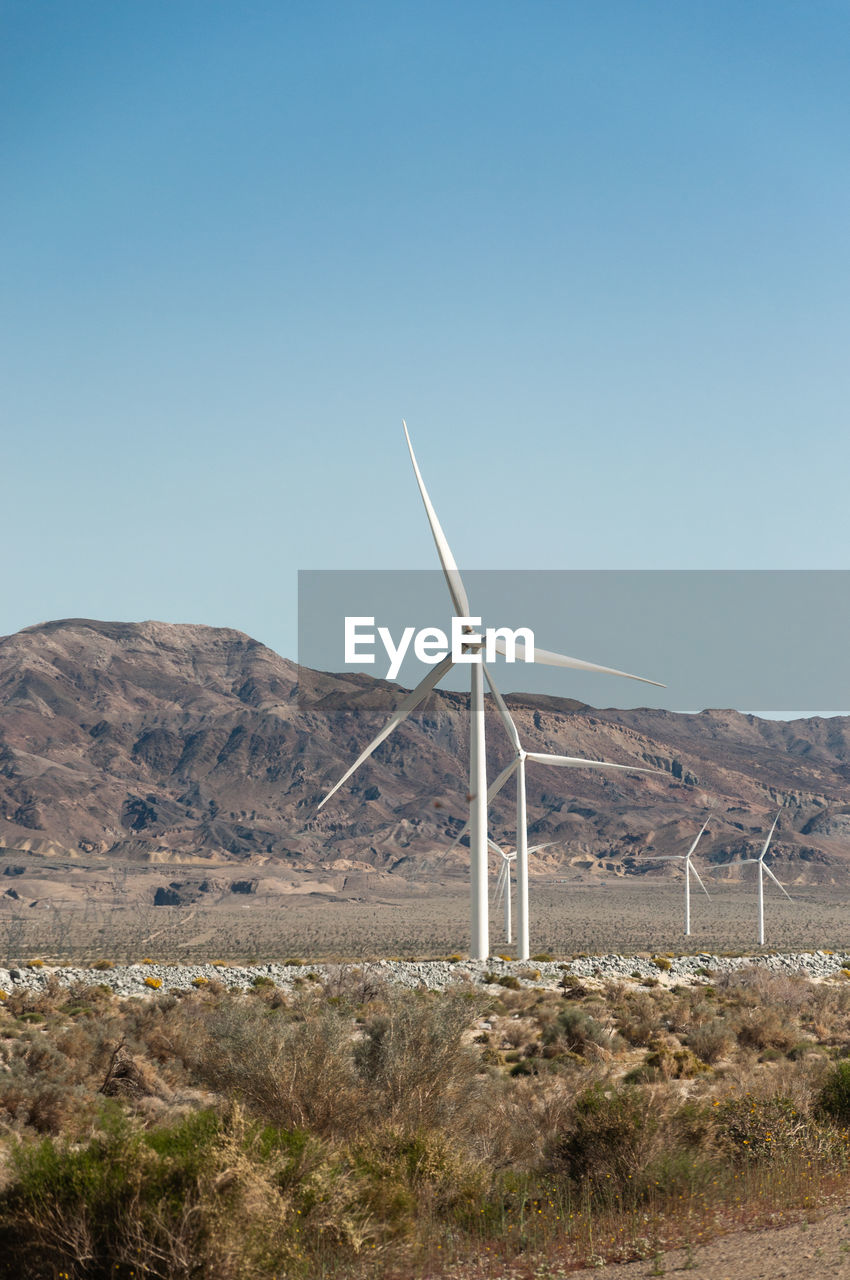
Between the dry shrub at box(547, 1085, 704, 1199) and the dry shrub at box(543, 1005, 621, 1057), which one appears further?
the dry shrub at box(543, 1005, 621, 1057)

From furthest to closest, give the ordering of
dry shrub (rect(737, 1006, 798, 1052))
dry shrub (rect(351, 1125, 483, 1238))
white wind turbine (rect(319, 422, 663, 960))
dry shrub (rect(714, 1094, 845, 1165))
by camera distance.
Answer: white wind turbine (rect(319, 422, 663, 960)), dry shrub (rect(737, 1006, 798, 1052)), dry shrub (rect(714, 1094, 845, 1165)), dry shrub (rect(351, 1125, 483, 1238))

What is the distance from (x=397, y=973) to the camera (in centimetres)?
3906

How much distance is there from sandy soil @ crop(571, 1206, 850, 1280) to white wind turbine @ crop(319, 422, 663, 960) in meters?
27.0

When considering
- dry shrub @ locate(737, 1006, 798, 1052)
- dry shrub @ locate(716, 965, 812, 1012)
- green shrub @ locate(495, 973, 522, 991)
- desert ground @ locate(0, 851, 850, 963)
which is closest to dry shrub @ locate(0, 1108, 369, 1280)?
dry shrub @ locate(737, 1006, 798, 1052)

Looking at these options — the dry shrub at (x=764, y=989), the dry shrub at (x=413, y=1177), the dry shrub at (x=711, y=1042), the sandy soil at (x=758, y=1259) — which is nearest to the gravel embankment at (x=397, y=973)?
the dry shrub at (x=764, y=989)

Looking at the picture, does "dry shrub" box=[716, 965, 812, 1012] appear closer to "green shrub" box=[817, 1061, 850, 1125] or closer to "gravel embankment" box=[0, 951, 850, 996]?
"gravel embankment" box=[0, 951, 850, 996]

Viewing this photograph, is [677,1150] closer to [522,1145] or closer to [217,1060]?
[522,1145]

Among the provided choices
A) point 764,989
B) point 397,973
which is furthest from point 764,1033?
point 397,973

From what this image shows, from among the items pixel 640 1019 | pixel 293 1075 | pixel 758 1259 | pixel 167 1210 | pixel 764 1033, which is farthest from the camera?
pixel 640 1019

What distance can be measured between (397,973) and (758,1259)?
28.6 m

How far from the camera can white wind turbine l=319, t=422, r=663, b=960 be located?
39875 mm

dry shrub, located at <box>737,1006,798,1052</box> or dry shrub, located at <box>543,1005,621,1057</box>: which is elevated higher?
dry shrub, located at <box>543,1005,621,1057</box>

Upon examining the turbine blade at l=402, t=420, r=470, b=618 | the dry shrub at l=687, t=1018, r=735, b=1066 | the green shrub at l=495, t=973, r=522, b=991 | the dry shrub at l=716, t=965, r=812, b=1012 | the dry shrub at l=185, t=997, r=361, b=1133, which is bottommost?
the dry shrub at l=716, t=965, r=812, b=1012

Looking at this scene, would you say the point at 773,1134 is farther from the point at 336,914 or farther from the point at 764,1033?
the point at 336,914
